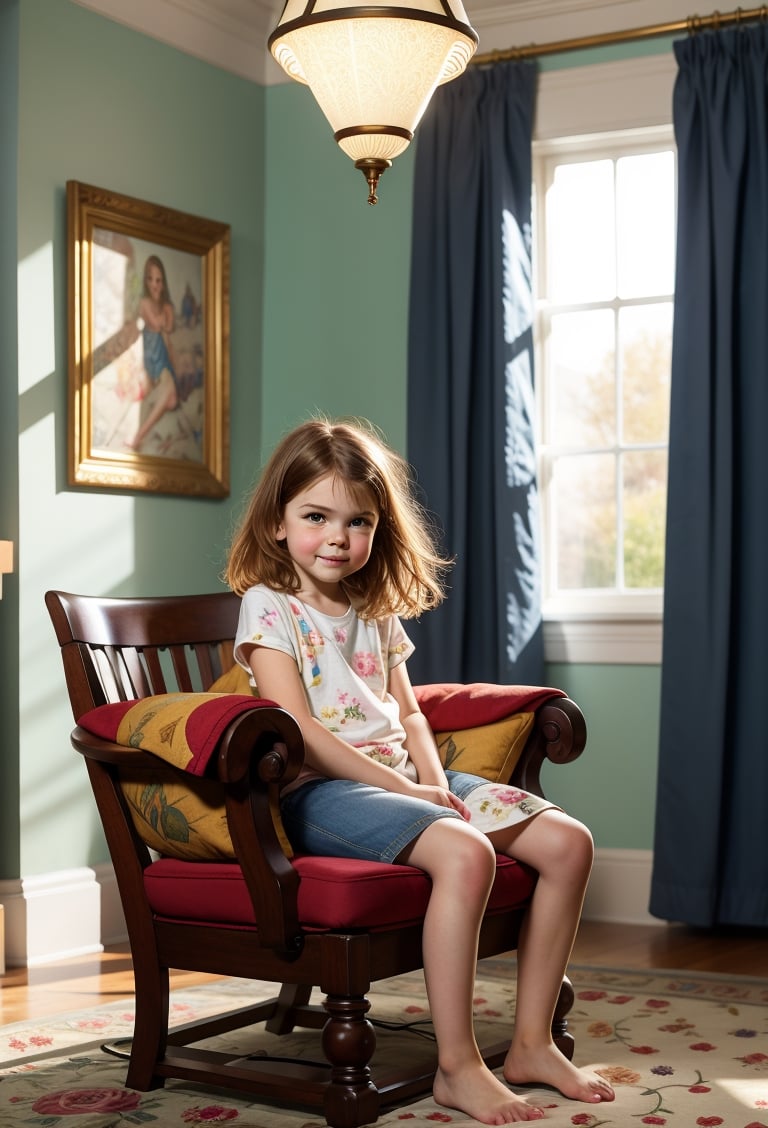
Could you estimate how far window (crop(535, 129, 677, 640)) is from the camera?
443 centimetres

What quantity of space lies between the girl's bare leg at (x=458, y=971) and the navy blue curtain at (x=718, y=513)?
187 centimetres

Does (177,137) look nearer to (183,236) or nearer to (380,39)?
(183,236)

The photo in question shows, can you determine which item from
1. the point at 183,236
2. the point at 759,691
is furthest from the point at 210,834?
the point at 183,236

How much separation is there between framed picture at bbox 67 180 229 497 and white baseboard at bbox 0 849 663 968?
106 cm

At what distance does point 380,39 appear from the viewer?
2648 mm

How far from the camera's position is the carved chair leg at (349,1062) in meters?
2.20

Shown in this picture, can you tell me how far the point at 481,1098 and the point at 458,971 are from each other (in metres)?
0.19

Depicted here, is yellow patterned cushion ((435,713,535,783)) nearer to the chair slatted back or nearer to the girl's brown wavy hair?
the girl's brown wavy hair

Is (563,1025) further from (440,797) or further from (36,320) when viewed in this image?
(36,320)

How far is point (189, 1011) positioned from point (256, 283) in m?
2.48

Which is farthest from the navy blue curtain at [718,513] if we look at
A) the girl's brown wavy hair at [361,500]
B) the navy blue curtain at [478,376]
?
the girl's brown wavy hair at [361,500]

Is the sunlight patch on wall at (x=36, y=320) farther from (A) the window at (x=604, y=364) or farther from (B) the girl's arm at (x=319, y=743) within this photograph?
(B) the girl's arm at (x=319, y=743)

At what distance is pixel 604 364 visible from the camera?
450 centimetres

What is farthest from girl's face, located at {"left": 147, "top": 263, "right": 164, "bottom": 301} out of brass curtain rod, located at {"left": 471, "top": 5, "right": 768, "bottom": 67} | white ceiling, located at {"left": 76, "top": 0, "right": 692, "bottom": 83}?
brass curtain rod, located at {"left": 471, "top": 5, "right": 768, "bottom": 67}
